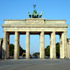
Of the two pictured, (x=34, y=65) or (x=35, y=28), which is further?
(x=35, y=28)

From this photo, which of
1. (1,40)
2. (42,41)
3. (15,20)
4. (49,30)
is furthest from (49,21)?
(1,40)

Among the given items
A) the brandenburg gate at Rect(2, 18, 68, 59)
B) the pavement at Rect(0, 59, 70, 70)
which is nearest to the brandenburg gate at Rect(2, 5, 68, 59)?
the brandenburg gate at Rect(2, 18, 68, 59)

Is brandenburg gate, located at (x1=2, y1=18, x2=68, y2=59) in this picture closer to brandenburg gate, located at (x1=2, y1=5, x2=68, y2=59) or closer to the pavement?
brandenburg gate, located at (x1=2, y1=5, x2=68, y2=59)

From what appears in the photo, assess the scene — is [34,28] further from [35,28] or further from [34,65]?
[34,65]

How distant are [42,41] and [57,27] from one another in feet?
26.3

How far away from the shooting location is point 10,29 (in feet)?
246

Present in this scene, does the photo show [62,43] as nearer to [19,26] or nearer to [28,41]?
[28,41]

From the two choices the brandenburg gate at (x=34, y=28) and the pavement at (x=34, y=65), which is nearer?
the pavement at (x=34, y=65)

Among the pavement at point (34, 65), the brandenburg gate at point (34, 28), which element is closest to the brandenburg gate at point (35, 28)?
the brandenburg gate at point (34, 28)

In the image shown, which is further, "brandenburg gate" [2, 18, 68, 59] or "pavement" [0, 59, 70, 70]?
"brandenburg gate" [2, 18, 68, 59]

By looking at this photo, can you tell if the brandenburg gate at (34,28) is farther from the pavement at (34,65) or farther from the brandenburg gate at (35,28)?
the pavement at (34,65)

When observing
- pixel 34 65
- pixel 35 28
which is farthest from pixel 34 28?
pixel 34 65

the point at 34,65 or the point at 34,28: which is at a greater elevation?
the point at 34,28

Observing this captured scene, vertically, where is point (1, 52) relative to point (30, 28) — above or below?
below
